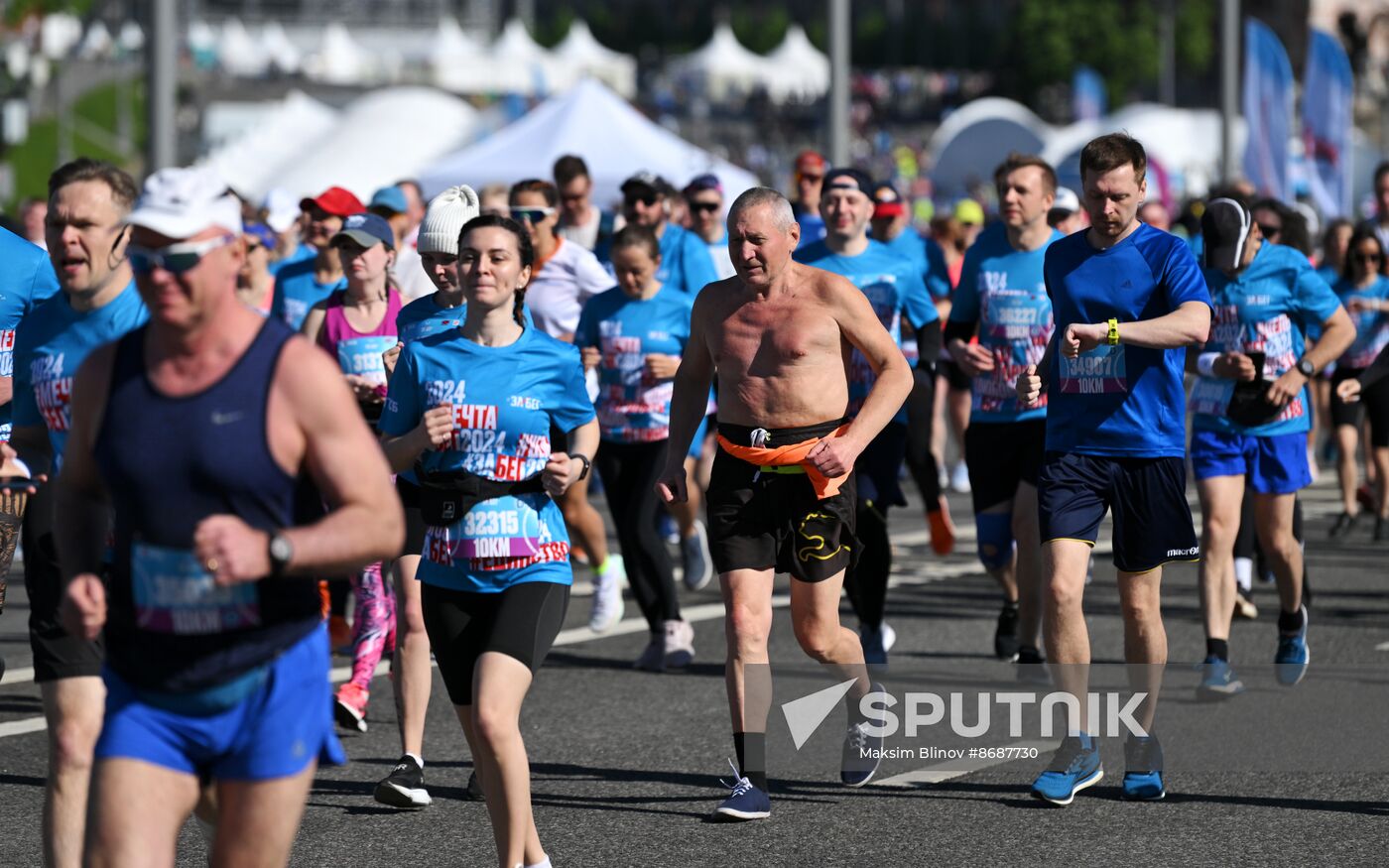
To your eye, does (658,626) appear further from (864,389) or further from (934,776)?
(934,776)

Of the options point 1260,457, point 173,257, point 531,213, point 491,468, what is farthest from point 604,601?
point 173,257

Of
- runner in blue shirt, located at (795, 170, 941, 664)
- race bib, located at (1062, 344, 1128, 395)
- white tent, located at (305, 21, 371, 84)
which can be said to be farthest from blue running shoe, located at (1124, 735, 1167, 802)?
white tent, located at (305, 21, 371, 84)

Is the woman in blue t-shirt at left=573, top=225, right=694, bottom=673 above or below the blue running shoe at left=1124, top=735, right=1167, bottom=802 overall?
above

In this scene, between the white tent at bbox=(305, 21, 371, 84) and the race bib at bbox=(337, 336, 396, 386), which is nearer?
the race bib at bbox=(337, 336, 396, 386)

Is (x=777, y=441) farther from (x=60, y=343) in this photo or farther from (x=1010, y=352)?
(x=1010, y=352)

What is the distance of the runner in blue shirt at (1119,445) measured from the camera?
7105 mm

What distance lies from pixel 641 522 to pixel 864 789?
8.62ft

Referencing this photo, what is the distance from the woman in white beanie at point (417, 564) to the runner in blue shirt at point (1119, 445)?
201 centimetres

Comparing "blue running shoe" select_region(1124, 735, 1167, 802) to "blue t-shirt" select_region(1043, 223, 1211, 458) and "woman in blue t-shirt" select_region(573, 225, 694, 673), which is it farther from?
"woman in blue t-shirt" select_region(573, 225, 694, 673)

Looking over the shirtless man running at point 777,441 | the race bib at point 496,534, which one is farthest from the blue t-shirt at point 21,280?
the shirtless man running at point 777,441

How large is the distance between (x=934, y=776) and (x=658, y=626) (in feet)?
7.65

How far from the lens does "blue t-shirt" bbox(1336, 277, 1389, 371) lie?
1385cm

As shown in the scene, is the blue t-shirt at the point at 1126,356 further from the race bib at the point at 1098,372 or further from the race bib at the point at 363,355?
the race bib at the point at 363,355

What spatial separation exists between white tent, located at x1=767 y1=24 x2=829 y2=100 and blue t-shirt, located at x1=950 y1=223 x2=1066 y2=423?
7126 cm
